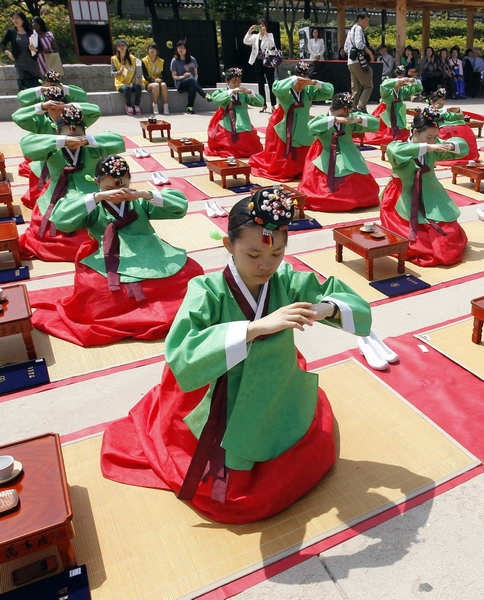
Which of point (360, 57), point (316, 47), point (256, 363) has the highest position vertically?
point (316, 47)

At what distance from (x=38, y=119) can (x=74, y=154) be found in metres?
1.73

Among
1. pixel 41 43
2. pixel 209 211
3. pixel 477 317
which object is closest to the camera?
pixel 477 317

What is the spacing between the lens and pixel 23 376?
4.03m

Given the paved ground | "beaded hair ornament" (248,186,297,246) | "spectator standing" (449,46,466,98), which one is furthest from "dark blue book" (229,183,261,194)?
"spectator standing" (449,46,466,98)

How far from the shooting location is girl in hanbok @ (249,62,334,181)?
8.41 meters

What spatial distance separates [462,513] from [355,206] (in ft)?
17.5

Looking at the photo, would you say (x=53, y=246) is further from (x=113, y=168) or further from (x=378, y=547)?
(x=378, y=547)

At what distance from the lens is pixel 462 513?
273cm

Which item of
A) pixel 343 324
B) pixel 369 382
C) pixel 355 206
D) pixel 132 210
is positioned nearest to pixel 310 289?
pixel 343 324

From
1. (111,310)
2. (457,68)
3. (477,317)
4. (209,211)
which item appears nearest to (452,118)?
(209,211)

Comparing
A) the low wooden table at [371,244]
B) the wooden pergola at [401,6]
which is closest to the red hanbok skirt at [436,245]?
the low wooden table at [371,244]

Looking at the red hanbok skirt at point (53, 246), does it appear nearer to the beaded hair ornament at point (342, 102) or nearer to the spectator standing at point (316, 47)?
the beaded hair ornament at point (342, 102)

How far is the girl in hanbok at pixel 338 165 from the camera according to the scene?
23.1ft

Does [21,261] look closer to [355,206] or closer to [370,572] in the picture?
[355,206]
